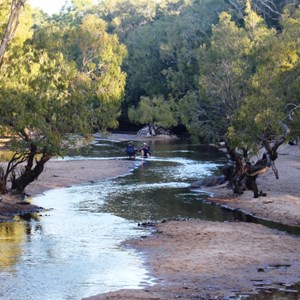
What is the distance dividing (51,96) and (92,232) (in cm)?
843

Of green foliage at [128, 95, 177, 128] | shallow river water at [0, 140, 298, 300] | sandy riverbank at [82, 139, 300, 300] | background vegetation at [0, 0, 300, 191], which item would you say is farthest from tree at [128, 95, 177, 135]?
sandy riverbank at [82, 139, 300, 300]

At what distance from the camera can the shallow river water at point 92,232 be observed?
762 inches

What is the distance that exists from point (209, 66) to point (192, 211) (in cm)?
1415

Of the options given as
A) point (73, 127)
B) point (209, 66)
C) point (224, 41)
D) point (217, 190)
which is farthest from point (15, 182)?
point (224, 41)

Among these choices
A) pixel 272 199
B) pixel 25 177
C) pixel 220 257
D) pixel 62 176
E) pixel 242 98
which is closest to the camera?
pixel 220 257

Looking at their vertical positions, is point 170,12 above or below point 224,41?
above

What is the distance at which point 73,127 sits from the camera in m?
34.0

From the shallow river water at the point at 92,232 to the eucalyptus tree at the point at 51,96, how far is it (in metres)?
3.23

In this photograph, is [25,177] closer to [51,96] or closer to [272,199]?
[51,96]

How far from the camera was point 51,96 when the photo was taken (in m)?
33.1

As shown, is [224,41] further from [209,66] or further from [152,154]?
[152,154]

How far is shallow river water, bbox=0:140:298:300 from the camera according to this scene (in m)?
19.3

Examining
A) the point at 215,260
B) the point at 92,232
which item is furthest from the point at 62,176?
the point at 215,260

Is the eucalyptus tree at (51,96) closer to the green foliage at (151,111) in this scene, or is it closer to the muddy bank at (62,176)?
the muddy bank at (62,176)
